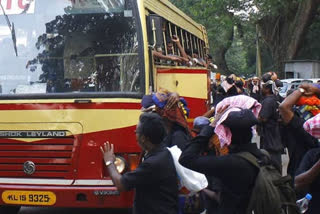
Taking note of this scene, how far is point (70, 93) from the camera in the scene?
6703mm

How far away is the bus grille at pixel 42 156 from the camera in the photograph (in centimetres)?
661

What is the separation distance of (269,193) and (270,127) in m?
4.42

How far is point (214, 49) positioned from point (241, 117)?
4610 centimetres

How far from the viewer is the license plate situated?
260 inches

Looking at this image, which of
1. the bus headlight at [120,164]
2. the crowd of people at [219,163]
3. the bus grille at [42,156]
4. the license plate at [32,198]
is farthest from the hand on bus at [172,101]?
the license plate at [32,198]

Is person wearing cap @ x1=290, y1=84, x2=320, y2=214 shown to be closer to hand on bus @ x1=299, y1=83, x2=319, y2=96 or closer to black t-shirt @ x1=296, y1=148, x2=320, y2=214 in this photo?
black t-shirt @ x1=296, y1=148, x2=320, y2=214

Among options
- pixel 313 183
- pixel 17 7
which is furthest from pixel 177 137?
pixel 17 7

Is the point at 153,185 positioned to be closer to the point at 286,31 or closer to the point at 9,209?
the point at 9,209

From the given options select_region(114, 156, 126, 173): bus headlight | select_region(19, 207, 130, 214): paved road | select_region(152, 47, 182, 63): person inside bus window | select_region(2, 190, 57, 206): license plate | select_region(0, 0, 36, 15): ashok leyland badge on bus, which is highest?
select_region(0, 0, 36, 15): ashok leyland badge on bus

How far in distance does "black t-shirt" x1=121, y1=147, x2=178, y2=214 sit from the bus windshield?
9.21 feet

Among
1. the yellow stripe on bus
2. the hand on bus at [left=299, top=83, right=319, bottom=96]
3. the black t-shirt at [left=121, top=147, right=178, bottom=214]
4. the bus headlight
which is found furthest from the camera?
the yellow stripe on bus

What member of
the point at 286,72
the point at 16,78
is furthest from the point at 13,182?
the point at 286,72

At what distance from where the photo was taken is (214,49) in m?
49.4

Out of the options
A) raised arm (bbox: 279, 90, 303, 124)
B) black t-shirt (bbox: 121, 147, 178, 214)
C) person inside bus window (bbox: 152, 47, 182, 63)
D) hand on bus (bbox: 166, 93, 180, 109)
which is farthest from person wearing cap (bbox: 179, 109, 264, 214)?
person inside bus window (bbox: 152, 47, 182, 63)
